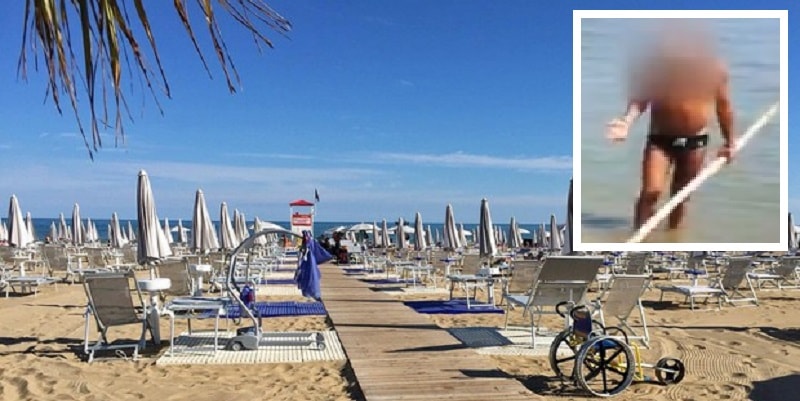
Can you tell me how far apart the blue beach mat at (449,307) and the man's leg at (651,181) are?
73.7 inches

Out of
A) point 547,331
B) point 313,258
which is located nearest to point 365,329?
point 313,258

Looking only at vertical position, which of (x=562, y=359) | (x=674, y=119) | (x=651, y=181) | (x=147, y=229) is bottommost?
(x=562, y=359)

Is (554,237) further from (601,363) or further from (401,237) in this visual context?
(601,363)

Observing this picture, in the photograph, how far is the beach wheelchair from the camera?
3.80 m

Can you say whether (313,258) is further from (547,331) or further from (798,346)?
(798,346)

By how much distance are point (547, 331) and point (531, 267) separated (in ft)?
3.98

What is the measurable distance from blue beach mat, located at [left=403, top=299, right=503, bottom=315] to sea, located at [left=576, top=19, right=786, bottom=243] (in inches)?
59.6

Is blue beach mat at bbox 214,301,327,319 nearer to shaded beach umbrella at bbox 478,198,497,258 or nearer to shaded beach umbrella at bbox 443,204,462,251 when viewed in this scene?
shaded beach umbrella at bbox 478,198,497,258

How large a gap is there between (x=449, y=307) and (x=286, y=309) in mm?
1812

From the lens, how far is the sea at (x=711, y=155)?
646cm

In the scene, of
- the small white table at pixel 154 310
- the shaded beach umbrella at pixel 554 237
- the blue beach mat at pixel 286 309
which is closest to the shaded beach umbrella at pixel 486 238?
the shaded beach umbrella at pixel 554 237

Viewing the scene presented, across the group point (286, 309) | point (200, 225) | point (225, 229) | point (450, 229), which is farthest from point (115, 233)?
point (286, 309)

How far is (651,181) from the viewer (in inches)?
258

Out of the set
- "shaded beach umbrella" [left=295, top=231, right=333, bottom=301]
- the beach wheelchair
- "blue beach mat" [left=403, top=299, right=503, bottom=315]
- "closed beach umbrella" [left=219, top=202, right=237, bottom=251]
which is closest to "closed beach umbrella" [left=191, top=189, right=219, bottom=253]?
"closed beach umbrella" [left=219, top=202, right=237, bottom=251]
